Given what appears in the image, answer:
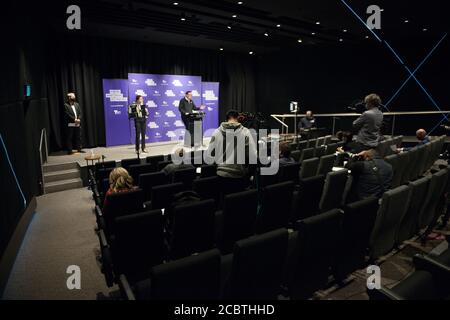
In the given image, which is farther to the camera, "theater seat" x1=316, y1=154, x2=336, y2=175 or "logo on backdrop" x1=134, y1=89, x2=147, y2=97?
"logo on backdrop" x1=134, y1=89, x2=147, y2=97

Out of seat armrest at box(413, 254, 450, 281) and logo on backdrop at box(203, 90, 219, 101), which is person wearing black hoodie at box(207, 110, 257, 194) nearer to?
seat armrest at box(413, 254, 450, 281)

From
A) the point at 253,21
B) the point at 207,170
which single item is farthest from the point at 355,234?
the point at 253,21

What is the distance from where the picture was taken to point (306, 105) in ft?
42.2

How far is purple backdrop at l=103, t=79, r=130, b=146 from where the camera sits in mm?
9516

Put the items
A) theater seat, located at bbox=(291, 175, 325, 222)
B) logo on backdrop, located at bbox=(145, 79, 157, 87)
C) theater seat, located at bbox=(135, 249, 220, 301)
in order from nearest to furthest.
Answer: theater seat, located at bbox=(135, 249, 220, 301), theater seat, located at bbox=(291, 175, 325, 222), logo on backdrop, located at bbox=(145, 79, 157, 87)

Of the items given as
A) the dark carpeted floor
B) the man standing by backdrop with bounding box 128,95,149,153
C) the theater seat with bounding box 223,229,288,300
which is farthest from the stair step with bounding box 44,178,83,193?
the theater seat with bounding box 223,229,288,300

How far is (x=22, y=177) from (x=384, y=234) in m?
4.85

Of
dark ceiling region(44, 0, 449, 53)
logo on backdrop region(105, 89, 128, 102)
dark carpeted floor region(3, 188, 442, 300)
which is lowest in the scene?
dark carpeted floor region(3, 188, 442, 300)

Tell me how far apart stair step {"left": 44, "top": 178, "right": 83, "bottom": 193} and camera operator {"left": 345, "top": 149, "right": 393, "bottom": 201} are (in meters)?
5.56

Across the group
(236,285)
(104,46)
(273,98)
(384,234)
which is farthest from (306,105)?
(236,285)

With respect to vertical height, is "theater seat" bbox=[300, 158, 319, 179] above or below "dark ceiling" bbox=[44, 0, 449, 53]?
below

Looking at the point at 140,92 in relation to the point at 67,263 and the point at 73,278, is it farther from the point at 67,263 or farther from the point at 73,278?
the point at 73,278

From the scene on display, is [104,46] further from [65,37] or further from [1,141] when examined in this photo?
[1,141]

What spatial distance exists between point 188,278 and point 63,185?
579 centimetres
